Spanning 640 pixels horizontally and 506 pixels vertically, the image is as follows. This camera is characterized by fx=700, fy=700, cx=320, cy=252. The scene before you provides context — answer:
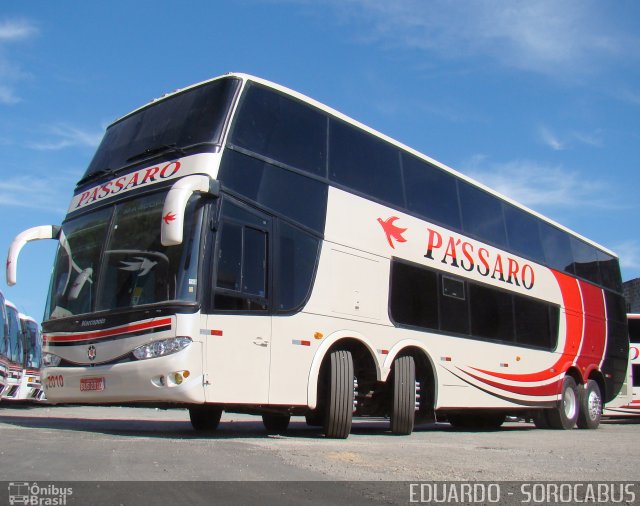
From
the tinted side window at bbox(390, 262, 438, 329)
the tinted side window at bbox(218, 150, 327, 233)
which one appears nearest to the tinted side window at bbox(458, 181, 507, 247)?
the tinted side window at bbox(390, 262, 438, 329)

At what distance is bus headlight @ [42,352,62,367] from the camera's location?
8195 millimetres

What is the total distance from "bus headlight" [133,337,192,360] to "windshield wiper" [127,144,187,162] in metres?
2.21

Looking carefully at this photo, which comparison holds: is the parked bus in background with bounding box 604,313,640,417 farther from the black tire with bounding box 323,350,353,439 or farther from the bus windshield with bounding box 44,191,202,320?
the bus windshield with bounding box 44,191,202,320

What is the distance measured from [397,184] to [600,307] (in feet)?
27.2

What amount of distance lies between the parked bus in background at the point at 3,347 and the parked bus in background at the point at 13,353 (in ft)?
0.77

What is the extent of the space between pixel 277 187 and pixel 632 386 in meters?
14.6

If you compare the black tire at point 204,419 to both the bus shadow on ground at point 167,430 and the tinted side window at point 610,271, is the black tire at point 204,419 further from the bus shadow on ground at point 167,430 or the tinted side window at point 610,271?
the tinted side window at point 610,271

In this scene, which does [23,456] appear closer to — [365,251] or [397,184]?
[365,251]

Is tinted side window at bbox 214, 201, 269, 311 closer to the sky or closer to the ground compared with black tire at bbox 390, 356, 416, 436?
closer to the sky

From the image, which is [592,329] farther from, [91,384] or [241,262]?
[91,384]

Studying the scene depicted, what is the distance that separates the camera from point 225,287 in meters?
7.51

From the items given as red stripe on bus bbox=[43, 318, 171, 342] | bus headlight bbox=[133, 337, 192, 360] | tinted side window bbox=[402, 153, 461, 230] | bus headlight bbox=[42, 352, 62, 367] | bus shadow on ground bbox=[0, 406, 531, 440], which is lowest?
bus shadow on ground bbox=[0, 406, 531, 440]

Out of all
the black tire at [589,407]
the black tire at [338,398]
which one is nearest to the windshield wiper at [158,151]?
the black tire at [338,398]

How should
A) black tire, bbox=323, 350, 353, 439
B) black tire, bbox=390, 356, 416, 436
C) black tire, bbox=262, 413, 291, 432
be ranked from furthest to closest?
black tire, bbox=262, 413, 291, 432 < black tire, bbox=390, 356, 416, 436 < black tire, bbox=323, 350, 353, 439
